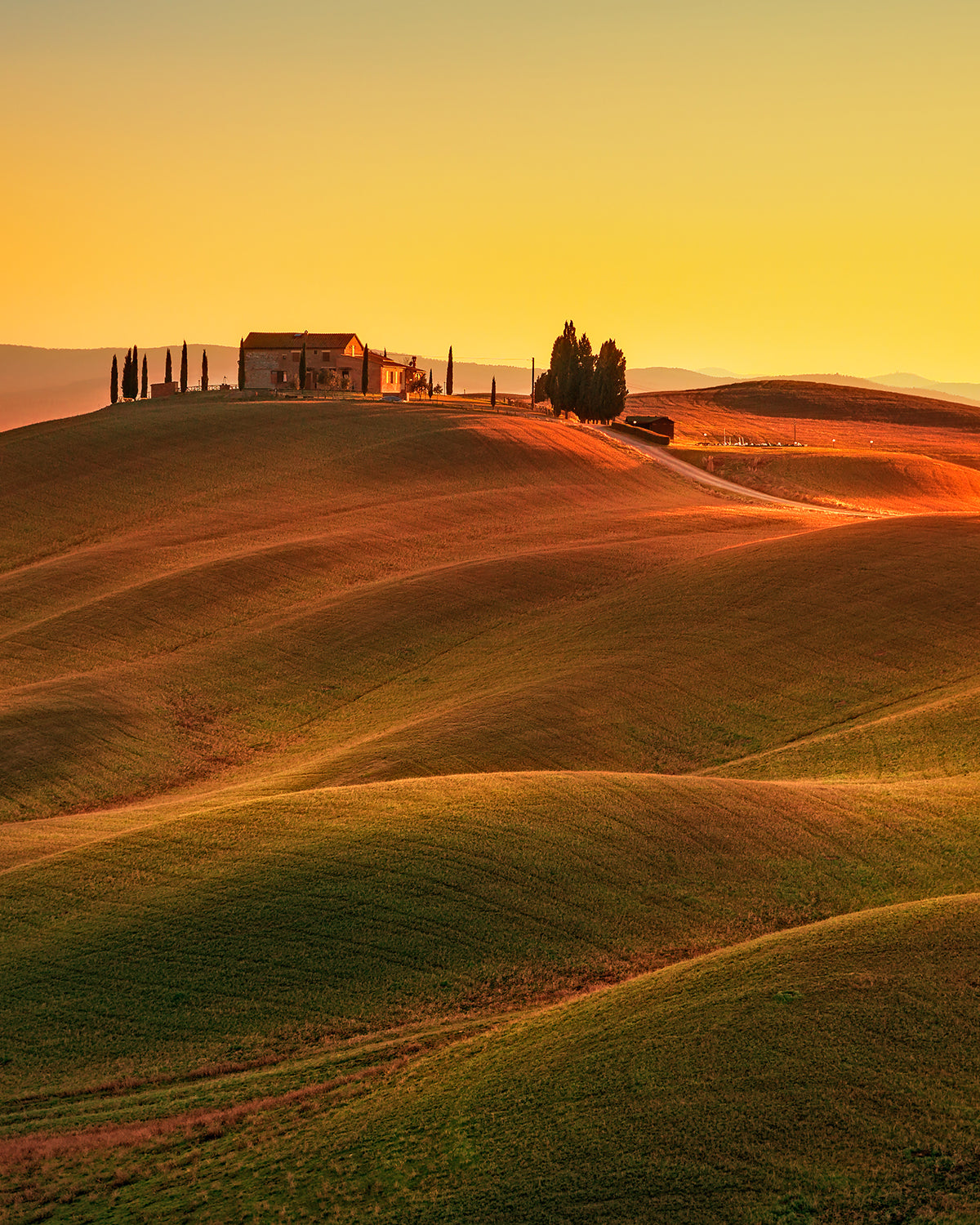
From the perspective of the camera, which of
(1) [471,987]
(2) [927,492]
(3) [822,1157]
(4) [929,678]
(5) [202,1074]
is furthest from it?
(2) [927,492]

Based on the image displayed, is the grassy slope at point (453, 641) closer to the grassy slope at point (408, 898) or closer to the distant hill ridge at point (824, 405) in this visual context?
the grassy slope at point (408, 898)

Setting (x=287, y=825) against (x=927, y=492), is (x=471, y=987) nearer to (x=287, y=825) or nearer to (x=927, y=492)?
(x=287, y=825)

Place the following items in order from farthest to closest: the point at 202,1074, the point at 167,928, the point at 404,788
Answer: the point at 404,788
the point at 167,928
the point at 202,1074

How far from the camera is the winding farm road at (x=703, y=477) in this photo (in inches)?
3223

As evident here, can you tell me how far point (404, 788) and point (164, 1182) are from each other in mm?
13746

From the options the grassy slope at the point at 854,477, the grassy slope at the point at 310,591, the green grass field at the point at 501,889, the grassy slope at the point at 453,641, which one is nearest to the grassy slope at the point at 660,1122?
the green grass field at the point at 501,889

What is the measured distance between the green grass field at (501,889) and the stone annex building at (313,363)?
81.3 metres

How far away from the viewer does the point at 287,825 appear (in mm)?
25516

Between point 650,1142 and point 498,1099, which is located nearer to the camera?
point 650,1142

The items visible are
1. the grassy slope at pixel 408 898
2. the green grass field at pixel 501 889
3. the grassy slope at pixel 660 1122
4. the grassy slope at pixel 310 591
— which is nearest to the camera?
the grassy slope at pixel 660 1122

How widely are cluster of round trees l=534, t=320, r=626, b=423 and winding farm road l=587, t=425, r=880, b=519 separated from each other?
3.84m

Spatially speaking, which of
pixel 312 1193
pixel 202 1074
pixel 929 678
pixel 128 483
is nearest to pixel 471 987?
pixel 202 1074

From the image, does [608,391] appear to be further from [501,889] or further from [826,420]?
[501,889]

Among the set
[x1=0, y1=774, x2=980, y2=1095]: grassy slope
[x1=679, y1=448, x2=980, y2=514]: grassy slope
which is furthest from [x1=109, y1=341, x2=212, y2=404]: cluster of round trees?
[x1=0, y1=774, x2=980, y2=1095]: grassy slope
